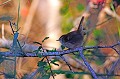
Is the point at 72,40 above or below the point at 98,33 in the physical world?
below

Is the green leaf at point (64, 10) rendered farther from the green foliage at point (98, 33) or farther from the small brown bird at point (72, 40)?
the small brown bird at point (72, 40)

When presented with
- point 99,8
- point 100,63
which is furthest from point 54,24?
point 100,63

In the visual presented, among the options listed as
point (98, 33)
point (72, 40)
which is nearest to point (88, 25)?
point (98, 33)

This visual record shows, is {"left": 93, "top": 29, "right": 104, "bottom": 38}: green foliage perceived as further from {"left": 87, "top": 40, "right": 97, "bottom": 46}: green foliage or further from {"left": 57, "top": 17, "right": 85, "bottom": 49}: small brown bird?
{"left": 57, "top": 17, "right": 85, "bottom": 49}: small brown bird

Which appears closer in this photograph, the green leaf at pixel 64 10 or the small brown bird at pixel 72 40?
the small brown bird at pixel 72 40

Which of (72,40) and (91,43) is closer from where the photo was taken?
(72,40)

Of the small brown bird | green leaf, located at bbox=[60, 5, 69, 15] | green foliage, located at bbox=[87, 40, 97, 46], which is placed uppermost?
green leaf, located at bbox=[60, 5, 69, 15]

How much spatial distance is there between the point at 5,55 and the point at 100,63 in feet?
6.05

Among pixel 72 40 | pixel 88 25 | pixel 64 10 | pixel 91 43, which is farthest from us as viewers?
pixel 88 25

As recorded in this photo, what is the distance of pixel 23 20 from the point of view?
4527 mm

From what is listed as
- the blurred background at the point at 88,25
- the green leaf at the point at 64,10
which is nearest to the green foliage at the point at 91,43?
the blurred background at the point at 88,25

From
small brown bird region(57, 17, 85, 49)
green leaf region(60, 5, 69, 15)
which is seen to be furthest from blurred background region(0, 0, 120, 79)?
small brown bird region(57, 17, 85, 49)

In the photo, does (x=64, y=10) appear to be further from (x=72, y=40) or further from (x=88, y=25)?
(x=72, y=40)

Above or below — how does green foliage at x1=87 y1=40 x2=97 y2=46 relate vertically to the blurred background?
below
